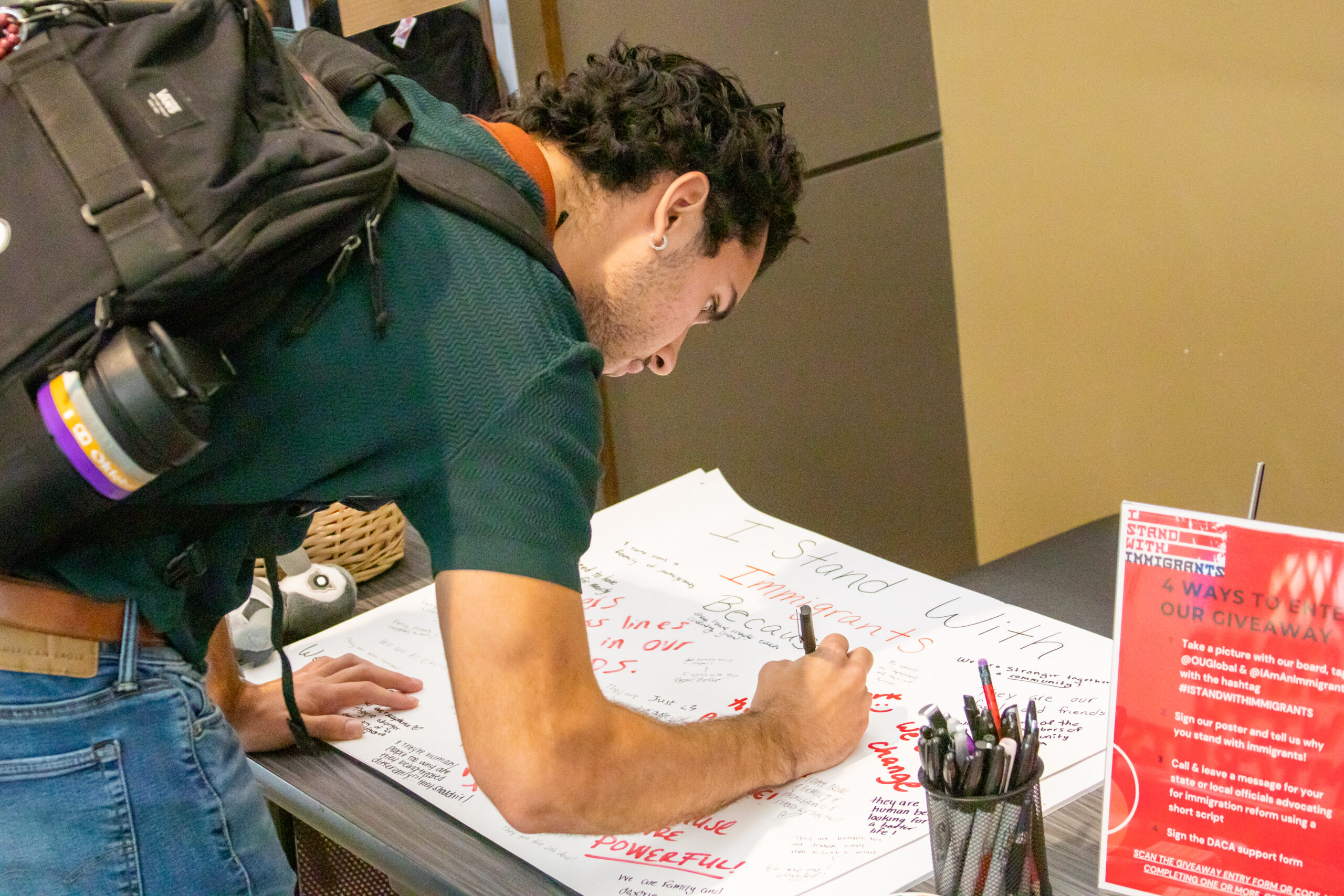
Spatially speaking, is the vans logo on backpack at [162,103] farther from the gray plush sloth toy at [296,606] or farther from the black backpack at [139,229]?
the gray plush sloth toy at [296,606]

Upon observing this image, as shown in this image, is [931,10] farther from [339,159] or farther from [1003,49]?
[339,159]

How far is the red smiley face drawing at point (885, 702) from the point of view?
112 cm

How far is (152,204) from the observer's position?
735 mm

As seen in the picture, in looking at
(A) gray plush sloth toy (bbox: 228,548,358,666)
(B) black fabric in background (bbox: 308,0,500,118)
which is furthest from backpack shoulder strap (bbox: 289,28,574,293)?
(B) black fabric in background (bbox: 308,0,500,118)

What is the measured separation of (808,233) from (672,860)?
1761 millimetres

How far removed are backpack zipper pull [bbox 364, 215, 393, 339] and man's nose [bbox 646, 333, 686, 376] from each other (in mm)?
480

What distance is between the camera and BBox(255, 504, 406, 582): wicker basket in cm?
148

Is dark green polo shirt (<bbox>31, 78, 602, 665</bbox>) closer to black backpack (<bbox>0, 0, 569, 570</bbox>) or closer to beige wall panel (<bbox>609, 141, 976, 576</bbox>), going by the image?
black backpack (<bbox>0, 0, 569, 570</bbox>)

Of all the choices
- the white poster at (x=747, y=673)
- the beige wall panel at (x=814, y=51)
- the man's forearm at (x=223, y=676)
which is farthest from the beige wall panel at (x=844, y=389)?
the man's forearm at (x=223, y=676)

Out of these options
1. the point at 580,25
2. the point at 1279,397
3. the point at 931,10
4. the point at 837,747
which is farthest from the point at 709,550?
the point at 1279,397

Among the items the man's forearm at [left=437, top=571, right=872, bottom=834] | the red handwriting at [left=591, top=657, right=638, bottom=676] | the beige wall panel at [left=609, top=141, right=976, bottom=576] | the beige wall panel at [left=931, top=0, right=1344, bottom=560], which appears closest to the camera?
the man's forearm at [left=437, top=571, right=872, bottom=834]

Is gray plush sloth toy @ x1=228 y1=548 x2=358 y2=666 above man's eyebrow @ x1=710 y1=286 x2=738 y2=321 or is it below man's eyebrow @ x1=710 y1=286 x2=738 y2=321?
below

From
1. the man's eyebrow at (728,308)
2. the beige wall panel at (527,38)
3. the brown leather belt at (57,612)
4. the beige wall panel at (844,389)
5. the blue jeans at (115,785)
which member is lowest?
the beige wall panel at (844,389)

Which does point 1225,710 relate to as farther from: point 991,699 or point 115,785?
point 115,785
